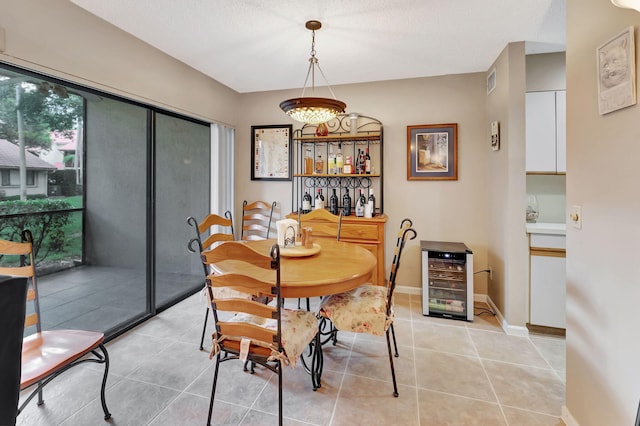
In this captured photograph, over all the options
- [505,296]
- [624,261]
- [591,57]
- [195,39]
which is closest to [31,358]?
[195,39]

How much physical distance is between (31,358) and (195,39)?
2589mm

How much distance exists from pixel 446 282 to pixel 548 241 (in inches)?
38.1

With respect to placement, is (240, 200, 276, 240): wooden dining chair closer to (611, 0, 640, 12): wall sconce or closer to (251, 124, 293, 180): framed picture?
(251, 124, 293, 180): framed picture

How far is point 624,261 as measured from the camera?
1.22m

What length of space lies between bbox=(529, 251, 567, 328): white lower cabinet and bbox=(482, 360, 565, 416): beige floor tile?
26.1 inches

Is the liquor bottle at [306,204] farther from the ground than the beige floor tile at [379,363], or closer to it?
farther from the ground

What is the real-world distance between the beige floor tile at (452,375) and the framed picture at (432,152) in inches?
79.8

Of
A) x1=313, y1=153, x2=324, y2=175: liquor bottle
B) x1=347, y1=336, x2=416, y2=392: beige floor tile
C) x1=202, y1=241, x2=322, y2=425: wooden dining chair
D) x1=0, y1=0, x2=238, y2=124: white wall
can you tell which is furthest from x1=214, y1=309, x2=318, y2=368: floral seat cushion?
x1=313, y1=153, x2=324, y2=175: liquor bottle

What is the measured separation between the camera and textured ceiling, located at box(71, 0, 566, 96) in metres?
2.13

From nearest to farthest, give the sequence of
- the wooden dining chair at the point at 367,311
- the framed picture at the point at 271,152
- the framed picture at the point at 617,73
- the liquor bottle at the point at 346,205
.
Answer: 1. the framed picture at the point at 617,73
2. the wooden dining chair at the point at 367,311
3. the liquor bottle at the point at 346,205
4. the framed picture at the point at 271,152

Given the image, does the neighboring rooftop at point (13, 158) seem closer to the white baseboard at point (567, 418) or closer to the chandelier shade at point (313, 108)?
the chandelier shade at point (313, 108)

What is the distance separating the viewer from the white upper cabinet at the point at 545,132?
2781 mm

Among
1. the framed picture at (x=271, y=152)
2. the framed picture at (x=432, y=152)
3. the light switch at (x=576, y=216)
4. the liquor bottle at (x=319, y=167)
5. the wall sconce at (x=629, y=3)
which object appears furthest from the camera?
the framed picture at (x=271, y=152)

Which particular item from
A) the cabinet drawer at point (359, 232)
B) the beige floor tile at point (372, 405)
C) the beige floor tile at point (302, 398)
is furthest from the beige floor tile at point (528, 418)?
the cabinet drawer at point (359, 232)
